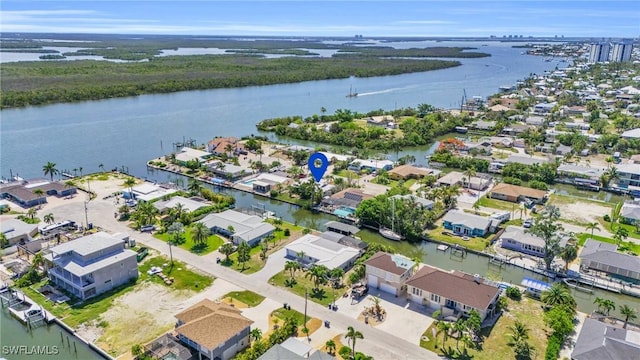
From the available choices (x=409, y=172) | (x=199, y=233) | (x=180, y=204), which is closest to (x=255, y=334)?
(x=199, y=233)

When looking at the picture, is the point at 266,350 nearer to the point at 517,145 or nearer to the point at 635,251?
the point at 635,251

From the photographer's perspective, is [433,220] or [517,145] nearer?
[433,220]

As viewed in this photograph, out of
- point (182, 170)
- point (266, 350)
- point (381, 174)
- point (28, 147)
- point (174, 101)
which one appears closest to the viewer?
point (266, 350)

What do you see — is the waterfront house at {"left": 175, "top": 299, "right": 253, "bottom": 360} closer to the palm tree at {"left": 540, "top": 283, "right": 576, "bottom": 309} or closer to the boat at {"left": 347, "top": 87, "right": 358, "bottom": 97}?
the palm tree at {"left": 540, "top": 283, "right": 576, "bottom": 309}

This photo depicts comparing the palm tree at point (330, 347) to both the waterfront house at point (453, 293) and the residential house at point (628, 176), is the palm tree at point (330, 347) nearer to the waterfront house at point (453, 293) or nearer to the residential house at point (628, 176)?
the waterfront house at point (453, 293)

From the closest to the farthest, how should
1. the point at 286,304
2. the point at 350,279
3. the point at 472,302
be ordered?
the point at 472,302
the point at 286,304
the point at 350,279

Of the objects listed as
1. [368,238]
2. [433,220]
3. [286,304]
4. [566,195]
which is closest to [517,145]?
[566,195]

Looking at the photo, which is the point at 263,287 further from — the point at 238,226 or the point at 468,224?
the point at 468,224

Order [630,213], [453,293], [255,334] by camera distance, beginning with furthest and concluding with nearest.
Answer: [630,213] → [453,293] → [255,334]
